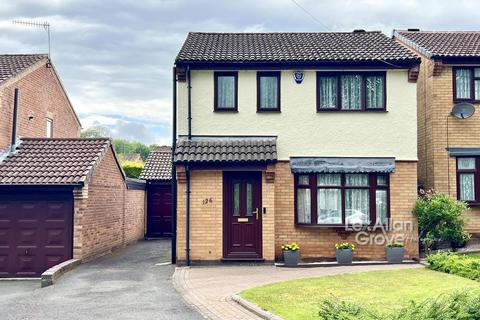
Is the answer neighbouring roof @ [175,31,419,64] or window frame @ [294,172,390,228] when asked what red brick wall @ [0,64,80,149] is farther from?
window frame @ [294,172,390,228]

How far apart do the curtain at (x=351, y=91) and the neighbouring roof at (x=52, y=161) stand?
7.79 metres

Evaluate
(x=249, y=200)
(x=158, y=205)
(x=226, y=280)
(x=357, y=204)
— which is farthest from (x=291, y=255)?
(x=158, y=205)

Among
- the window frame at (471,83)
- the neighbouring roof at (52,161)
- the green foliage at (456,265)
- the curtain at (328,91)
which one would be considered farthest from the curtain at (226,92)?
the window frame at (471,83)

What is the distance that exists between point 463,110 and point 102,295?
12.2m

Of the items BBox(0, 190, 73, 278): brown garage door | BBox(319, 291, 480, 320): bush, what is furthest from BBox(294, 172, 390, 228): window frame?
BBox(319, 291, 480, 320): bush

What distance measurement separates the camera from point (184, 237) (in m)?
13.1

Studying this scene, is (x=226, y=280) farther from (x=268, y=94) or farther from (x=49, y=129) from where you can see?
(x=49, y=129)

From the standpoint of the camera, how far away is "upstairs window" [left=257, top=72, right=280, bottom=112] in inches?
550

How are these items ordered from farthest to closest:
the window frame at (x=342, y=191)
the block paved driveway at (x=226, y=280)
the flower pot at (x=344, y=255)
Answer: the window frame at (x=342, y=191)
the flower pot at (x=344, y=255)
the block paved driveway at (x=226, y=280)

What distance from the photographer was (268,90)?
14008mm

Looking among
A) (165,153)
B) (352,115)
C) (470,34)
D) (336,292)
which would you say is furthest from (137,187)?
(470,34)

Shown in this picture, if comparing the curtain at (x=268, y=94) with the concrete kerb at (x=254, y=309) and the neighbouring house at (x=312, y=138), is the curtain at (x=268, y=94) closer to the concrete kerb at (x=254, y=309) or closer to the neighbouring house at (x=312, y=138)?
the neighbouring house at (x=312, y=138)

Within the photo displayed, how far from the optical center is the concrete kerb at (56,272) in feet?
36.2

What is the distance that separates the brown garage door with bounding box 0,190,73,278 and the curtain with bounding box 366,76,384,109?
9.22m
